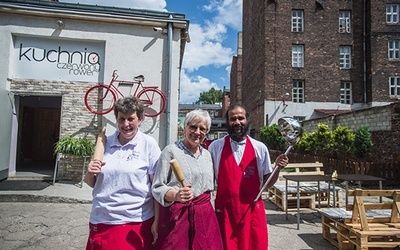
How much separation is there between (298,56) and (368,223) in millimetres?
22761

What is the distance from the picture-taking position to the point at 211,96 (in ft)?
267

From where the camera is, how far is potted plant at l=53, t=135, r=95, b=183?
6938 millimetres

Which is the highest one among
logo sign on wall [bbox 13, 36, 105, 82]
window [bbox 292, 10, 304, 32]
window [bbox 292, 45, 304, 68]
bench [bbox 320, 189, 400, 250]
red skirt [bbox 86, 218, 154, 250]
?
window [bbox 292, 10, 304, 32]

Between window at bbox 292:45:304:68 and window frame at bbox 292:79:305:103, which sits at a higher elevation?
window at bbox 292:45:304:68

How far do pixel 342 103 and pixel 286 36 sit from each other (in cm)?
801

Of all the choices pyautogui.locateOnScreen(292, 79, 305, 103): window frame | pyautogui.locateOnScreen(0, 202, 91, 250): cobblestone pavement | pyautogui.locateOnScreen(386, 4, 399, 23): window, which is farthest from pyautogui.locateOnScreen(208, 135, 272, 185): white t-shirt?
pyautogui.locateOnScreen(386, 4, 399, 23): window

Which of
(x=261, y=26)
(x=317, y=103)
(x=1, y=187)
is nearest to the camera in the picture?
(x=1, y=187)

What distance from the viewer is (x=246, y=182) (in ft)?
8.13

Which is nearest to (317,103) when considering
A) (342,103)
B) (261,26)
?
(342,103)

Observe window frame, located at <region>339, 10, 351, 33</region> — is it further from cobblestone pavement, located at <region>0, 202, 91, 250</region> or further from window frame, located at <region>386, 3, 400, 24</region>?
cobblestone pavement, located at <region>0, 202, 91, 250</region>

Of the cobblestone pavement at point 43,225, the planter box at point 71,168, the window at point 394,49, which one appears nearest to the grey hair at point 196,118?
the cobblestone pavement at point 43,225

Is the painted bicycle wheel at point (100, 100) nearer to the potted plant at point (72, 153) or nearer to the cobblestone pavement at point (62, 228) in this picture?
the potted plant at point (72, 153)

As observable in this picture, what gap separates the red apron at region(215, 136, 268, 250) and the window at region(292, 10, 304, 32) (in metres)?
24.9

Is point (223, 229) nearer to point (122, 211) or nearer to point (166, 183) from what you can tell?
point (166, 183)
